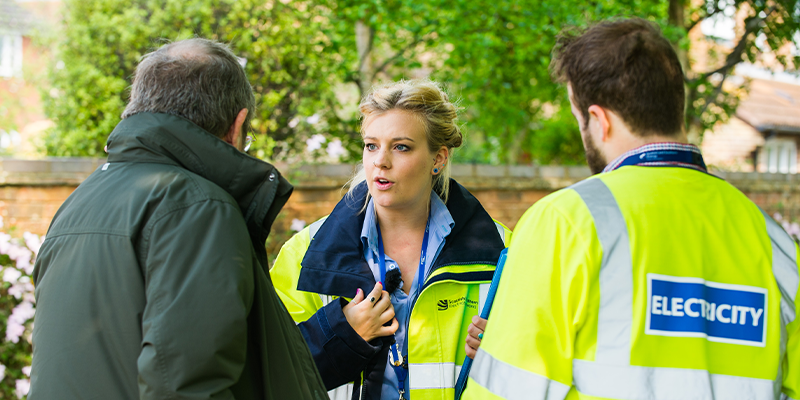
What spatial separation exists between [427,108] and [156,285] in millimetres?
1475

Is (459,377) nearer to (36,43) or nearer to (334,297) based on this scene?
(334,297)

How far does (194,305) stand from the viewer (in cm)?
120

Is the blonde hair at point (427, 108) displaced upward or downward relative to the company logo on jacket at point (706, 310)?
upward

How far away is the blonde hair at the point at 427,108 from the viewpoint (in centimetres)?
236

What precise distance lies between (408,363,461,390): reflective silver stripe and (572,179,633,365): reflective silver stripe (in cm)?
93

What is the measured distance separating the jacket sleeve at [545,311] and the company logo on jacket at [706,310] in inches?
6.1

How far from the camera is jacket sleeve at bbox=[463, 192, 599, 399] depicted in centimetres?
122

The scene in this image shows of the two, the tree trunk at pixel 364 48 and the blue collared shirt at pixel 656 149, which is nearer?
the blue collared shirt at pixel 656 149

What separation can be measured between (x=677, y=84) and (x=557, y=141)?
8619 millimetres

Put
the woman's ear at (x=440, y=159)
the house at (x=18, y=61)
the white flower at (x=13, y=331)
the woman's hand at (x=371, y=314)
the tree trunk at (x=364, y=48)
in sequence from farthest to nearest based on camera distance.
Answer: the house at (x=18, y=61), the tree trunk at (x=364, y=48), the white flower at (x=13, y=331), the woman's ear at (x=440, y=159), the woman's hand at (x=371, y=314)

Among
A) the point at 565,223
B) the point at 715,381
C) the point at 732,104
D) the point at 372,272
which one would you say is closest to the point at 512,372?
the point at 565,223

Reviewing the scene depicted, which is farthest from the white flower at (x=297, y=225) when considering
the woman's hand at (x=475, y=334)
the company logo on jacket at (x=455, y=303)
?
the woman's hand at (x=475, y=334)

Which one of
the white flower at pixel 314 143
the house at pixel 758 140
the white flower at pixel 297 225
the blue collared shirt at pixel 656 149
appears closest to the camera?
the blue collared shirt at pixel 656 149

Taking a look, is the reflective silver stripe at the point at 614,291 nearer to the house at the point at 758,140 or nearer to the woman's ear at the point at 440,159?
the woman's ear at the point at 440,159
